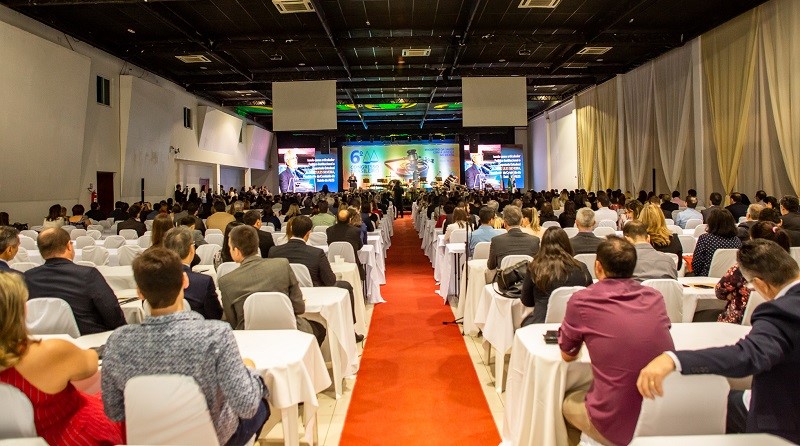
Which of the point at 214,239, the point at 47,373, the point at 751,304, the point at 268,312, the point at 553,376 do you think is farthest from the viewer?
the point at 214,239

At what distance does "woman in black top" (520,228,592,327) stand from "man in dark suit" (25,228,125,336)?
99.2 inches

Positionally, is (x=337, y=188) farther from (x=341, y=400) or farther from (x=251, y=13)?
(x=341, y=400)

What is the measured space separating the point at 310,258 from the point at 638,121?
45.8 ft

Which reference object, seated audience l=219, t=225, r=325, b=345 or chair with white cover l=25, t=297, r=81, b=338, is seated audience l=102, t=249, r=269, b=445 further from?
Answer: seated audience l=219, t=225, r=325, b=345

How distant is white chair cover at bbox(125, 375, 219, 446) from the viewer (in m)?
2.02

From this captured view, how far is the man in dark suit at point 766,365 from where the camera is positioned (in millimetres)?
1864

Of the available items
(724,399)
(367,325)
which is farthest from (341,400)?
(724,399)

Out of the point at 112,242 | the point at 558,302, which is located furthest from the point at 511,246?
the point at 112,242

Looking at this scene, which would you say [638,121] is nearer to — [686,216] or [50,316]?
[686,216]

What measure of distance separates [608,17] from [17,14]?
465 inches

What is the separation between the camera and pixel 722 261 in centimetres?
480

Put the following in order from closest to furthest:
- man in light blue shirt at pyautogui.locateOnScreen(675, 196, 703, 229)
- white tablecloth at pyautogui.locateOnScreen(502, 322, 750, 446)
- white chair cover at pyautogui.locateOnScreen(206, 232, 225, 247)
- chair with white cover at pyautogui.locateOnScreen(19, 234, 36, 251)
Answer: white tablecloth at pyautogui.locateOnScreen(502, 322, 750, 446) < white chair cover at pyautogui.locateOnScreen(206, 232, 225, 247) < chair with white cover at pyautogui.locateOnScreen(19, 234, 36, 251) < man in light blue shirt at pyautogui.locateOnScreen(675, 196, 703, 229)

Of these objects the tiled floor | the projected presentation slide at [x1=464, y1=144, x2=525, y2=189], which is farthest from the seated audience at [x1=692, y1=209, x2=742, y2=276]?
the projected presentation slide at [x1=464, y1=144, x2=525, y2=189]

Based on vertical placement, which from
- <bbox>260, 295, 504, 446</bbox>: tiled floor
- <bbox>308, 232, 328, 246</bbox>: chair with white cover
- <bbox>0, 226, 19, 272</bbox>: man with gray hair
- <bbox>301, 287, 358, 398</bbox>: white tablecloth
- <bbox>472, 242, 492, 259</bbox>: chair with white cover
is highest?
<bbox>0, 226, 19, 272</bbox>: man with gray hair
